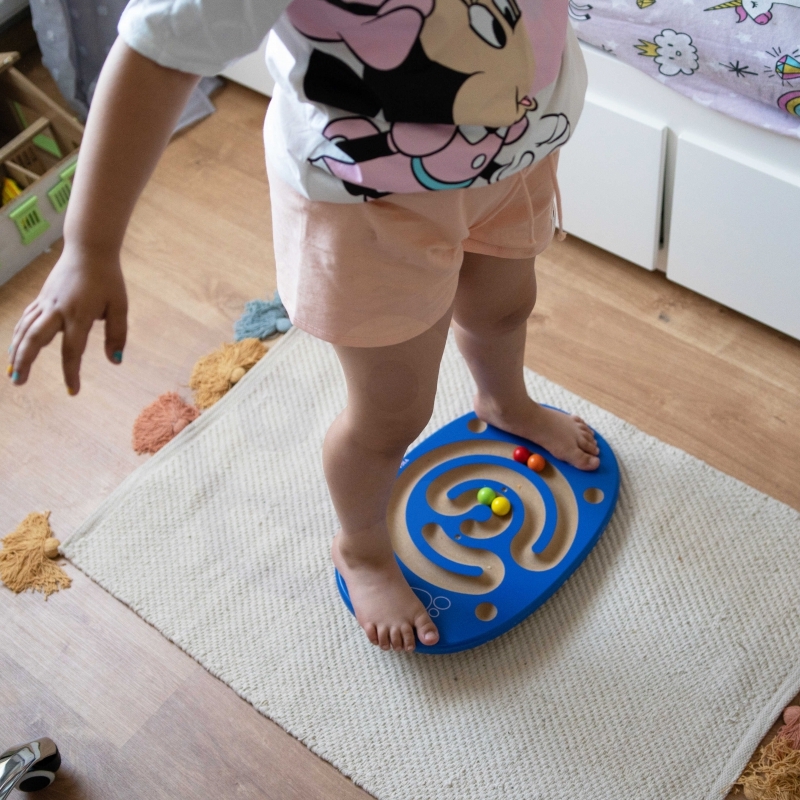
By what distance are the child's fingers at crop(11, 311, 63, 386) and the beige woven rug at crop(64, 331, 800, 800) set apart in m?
0.58

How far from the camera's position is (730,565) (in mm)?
1018

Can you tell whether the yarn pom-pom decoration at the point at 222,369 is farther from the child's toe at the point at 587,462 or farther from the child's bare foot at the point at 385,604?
the child's toe at the point at 587,462

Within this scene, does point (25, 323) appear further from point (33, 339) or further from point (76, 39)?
point (76, 39)

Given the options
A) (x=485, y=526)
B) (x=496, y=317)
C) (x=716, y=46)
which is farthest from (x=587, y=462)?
(x=716, y=46)

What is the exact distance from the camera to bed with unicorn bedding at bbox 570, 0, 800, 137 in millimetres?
906

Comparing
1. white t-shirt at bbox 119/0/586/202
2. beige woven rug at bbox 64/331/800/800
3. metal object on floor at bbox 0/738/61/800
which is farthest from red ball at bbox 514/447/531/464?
metal object on floor at bbox 0/738/61/800

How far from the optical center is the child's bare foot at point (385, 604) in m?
0.96

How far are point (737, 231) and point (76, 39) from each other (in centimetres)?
110

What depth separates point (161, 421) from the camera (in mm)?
1208

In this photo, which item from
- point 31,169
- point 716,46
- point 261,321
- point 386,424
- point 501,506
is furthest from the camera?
point 31,169

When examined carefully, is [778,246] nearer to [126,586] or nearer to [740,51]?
[740,51]

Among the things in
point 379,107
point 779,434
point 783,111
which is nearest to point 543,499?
point 779,434

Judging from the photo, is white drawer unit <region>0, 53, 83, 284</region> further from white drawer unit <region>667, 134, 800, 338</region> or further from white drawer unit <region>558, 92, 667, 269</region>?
white drawer unit <region>667, 134, 800, 338</region>

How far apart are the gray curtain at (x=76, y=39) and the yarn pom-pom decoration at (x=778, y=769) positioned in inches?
48.2
